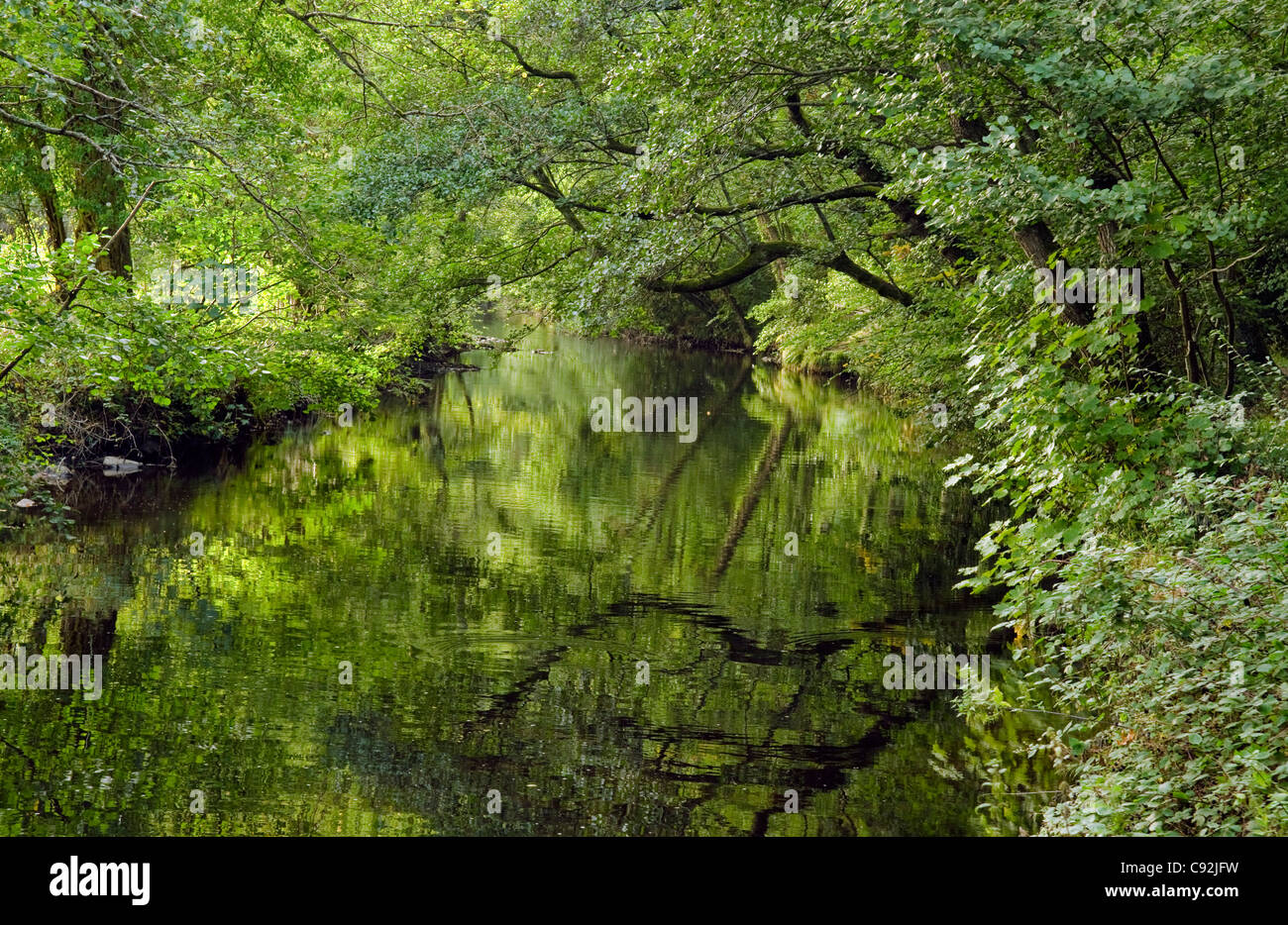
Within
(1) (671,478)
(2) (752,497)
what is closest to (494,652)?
(2) (752,497)

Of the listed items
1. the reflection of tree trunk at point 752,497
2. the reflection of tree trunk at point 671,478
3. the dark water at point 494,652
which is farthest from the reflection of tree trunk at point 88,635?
the reflection of tree trunk at point 671,478

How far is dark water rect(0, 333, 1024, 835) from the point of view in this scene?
26.9 ft

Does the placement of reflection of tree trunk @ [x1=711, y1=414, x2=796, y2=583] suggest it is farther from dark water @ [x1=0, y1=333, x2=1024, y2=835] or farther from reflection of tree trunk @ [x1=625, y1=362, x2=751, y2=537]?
reflection of tree trunk @ [x1=625, y1=362, x2=751, y2=537]

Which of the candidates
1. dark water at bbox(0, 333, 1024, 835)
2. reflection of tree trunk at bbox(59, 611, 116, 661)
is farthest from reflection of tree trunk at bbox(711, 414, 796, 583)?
reflection of tree trunk at bbox(59, 611, 116, 661)

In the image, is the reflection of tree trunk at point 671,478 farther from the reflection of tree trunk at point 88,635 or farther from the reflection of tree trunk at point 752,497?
the reflection of tree trunk at point 88,635

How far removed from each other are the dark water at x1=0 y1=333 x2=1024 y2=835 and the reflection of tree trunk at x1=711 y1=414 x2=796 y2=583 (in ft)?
0.41

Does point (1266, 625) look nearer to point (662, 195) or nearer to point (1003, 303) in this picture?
point (1003, 303)

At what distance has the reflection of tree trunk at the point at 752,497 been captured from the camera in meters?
16.2

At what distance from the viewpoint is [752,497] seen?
20.8 metres

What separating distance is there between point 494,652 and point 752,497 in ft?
32.7

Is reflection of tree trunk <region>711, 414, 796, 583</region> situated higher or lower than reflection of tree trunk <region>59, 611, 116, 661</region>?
higher

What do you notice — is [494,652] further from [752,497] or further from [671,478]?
[671,478]

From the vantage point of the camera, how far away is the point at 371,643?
38.4 ft

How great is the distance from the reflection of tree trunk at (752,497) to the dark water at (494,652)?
12 cm
